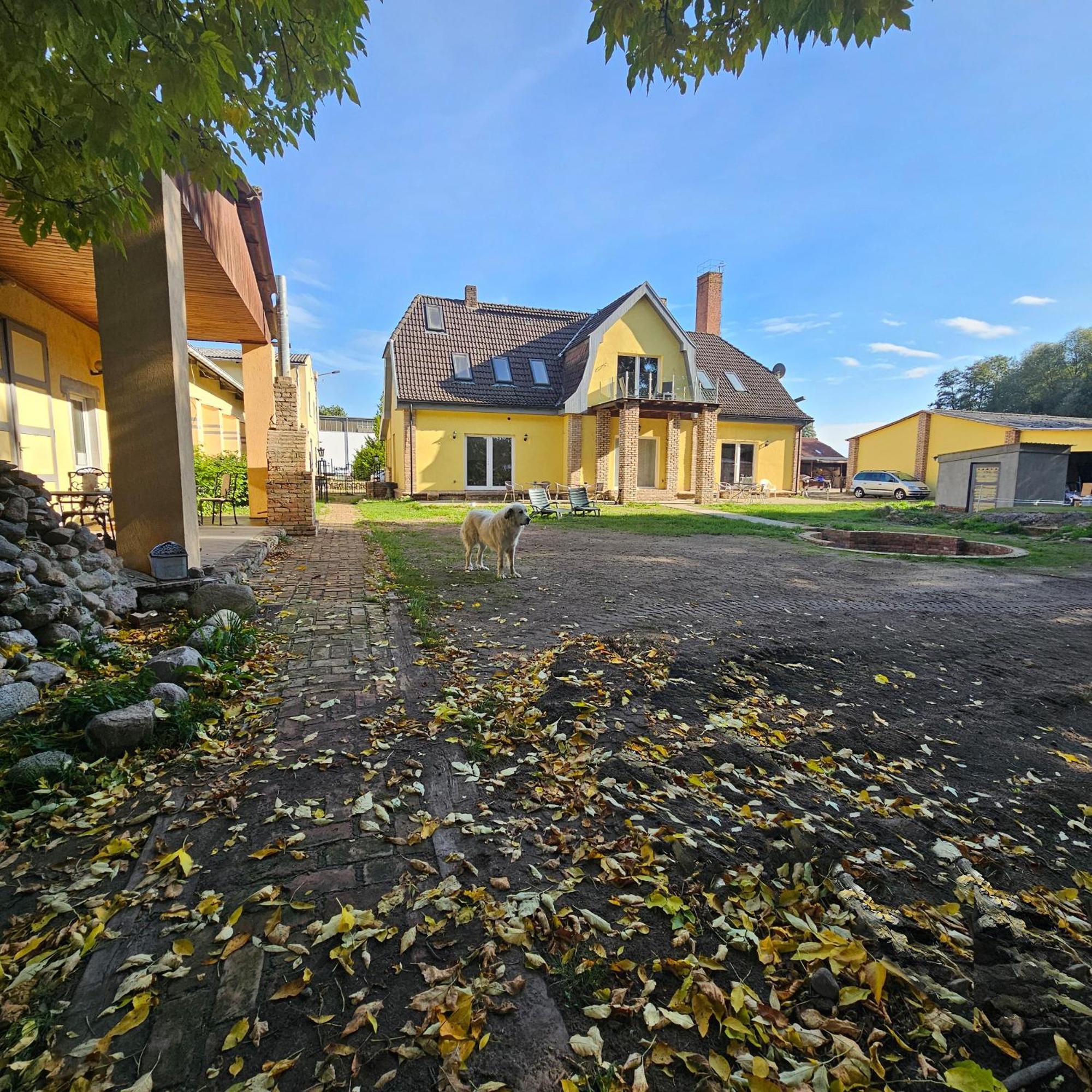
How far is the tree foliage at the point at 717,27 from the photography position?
2475mm

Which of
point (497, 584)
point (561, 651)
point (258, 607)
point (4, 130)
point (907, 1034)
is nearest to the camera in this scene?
point (907, 1034)

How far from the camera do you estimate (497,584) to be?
7035 mm

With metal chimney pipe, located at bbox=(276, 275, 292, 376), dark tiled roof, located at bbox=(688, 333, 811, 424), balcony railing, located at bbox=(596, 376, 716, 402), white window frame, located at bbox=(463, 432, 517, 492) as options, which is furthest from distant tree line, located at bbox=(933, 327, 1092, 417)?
metal chimney pipe, located at bbox=(276, 275, 292, 376)

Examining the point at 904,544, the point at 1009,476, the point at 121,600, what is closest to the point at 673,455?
the point at 1009,476

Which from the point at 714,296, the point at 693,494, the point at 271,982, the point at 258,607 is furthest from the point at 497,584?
the point at 714,296

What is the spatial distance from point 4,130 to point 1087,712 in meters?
6.10

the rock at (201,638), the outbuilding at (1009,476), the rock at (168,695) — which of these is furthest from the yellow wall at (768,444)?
the rock at (168,695)

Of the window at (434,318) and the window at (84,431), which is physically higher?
the window at (434,318)

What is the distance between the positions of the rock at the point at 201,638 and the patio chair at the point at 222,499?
21.1 ft

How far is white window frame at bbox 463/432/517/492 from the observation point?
21.3 meters

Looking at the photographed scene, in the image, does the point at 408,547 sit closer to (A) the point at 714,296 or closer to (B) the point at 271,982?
(B) the point at 271,982

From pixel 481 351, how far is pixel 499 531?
17.0 meters

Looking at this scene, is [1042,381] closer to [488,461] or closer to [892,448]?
[892,448]

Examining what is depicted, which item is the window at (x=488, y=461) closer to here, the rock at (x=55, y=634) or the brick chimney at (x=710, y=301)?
the brick chimney at (x=710, y=301)
